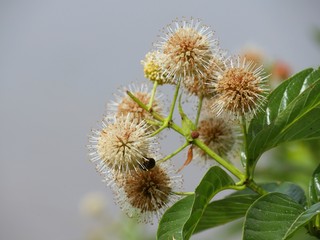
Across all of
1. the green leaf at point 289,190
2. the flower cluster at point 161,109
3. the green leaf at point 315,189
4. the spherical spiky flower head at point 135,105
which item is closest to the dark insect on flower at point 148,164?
the flower cluster at point 161,109

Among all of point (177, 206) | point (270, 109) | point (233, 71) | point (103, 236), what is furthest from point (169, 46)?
point (103, 236)

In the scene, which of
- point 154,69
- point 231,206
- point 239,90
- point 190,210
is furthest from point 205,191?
point 154,69

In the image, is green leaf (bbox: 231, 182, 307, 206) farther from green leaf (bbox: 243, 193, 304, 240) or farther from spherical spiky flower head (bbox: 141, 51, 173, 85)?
spherical spiky flower head (bbox: 141, 51, 173, 85)

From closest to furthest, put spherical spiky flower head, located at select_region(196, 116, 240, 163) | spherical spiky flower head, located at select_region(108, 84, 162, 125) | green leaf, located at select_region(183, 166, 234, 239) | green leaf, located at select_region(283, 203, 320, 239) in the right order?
1. green leaf, located at select_region(283, 203, 320, 239)
2. green leaf, located at select_region(183, 166, 234, 239)
3. spherical spiky flower head, located at select_region(108, 84, 162, 125)
4. spherical spiky flower head, located at select_region(196, 116, 240, 163)

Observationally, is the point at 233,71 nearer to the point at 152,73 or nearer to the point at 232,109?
the point at 232,109

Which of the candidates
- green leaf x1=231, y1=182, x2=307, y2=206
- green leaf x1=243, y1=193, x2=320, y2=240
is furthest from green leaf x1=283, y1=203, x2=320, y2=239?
green leaf x1=231, y1=182, x2=307, y2=206

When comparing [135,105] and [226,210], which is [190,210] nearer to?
[226,210]
